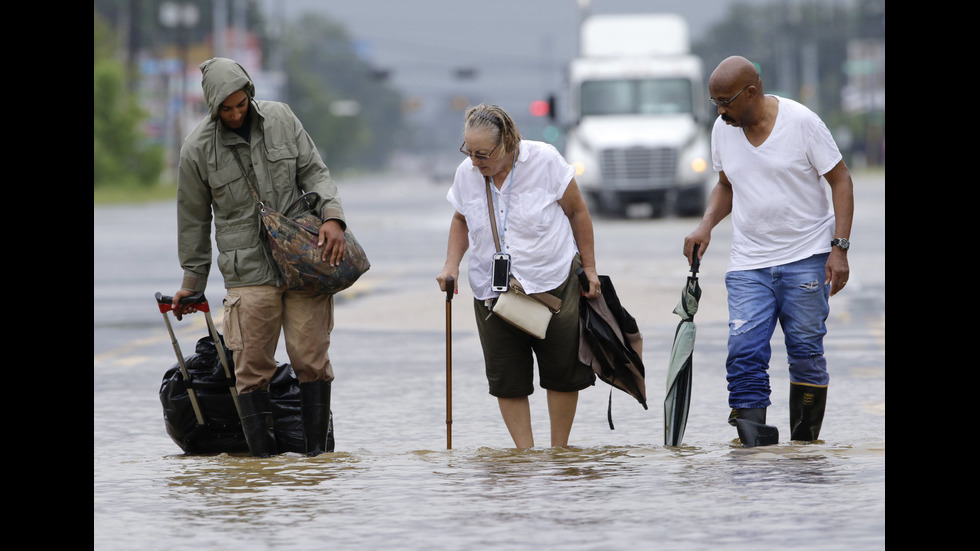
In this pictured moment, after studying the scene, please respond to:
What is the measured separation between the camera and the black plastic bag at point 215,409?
264 inches

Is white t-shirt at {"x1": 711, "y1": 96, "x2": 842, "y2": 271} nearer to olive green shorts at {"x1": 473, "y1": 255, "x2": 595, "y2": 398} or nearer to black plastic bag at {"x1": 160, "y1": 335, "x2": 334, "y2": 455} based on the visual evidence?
olive green shorts at {"x1": 473, "y1": 255, "x2": 595, "y2": 398}

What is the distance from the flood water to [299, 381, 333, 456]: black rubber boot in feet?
0.26

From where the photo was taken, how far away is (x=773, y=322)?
656 centimetres

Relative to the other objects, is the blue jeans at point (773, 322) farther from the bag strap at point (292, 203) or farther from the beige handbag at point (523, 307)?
the bag strap at point (292, 203)

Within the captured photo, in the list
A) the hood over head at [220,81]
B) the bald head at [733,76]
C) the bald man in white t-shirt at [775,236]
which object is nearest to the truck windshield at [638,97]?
the bald man in white t-shirt at [775,236]

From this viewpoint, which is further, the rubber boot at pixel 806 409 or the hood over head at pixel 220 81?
the rubber boot at pixel 806 409

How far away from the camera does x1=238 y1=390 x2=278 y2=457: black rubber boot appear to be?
6.50 m

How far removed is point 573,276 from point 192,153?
1.58 metres

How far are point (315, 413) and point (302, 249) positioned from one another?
0.75 meters

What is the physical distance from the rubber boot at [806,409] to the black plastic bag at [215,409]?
191cm

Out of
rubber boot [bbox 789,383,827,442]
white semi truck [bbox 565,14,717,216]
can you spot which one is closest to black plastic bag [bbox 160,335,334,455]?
rubber boot [bbox 789,383,827,442]

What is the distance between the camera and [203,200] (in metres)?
6.38
